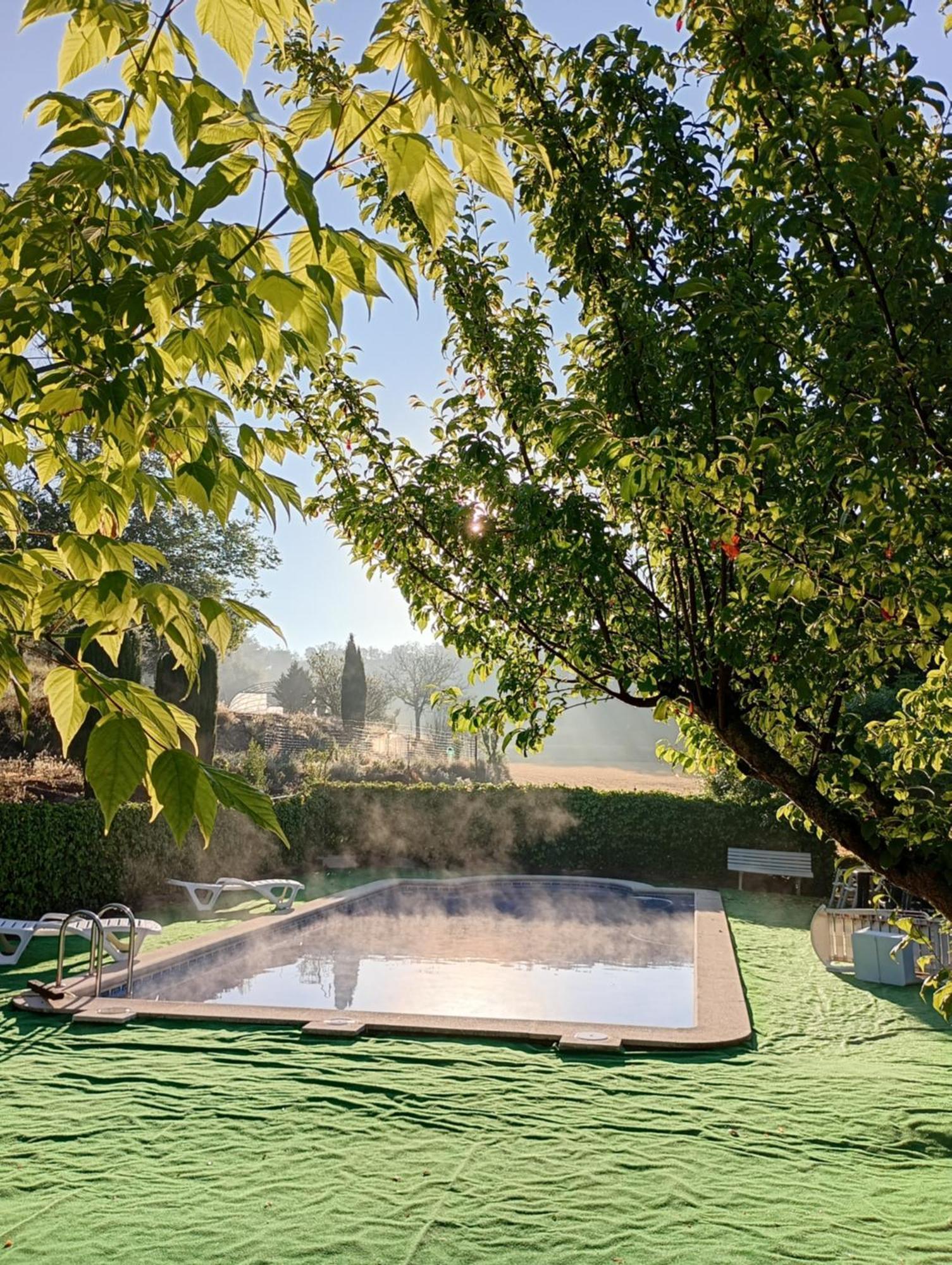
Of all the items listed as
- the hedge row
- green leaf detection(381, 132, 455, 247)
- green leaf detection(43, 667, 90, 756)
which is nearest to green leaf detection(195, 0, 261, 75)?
green leaf detection(381, 132, 455, 247)

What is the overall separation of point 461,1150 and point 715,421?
4.10 metres

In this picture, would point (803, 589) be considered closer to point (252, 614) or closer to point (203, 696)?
point (252, 614)

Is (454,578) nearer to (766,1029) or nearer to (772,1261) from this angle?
(772,1261)

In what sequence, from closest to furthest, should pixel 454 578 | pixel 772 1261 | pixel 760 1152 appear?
pixel 772 1261
pixel 454 578
pixel 760 1152

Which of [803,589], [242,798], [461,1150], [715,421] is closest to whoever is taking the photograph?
[242,798]

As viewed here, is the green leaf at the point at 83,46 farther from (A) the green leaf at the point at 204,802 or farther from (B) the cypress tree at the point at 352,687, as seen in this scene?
(B) the cypress tree at the point at 352,687

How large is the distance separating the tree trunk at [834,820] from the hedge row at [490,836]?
39.8ft

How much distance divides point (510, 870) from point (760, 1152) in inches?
565

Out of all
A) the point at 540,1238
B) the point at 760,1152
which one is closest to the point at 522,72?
the point at 540,1238

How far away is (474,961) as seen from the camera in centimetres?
1233

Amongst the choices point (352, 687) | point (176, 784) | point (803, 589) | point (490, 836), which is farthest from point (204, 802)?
point (352, 687)

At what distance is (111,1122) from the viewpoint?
5.62 metres

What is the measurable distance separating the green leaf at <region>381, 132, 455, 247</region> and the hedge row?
1395 centimetres

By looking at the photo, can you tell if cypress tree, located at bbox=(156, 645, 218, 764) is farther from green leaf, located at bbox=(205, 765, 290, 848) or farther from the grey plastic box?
green leaf, located at bbox=(205, 765, 290, 848)
